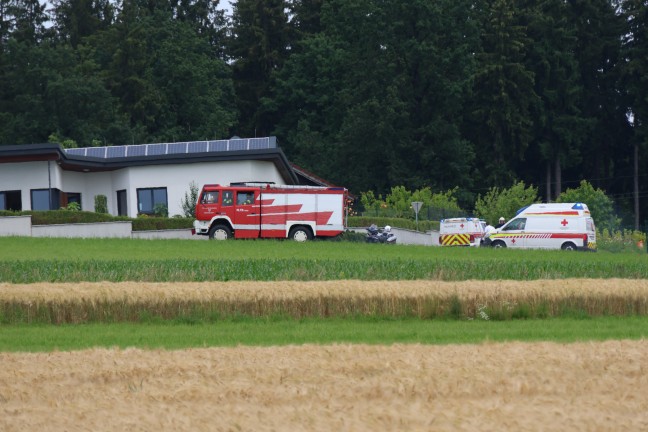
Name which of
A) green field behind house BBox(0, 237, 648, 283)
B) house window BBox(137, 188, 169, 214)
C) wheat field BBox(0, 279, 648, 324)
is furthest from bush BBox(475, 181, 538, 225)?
wheat field BBox(0, 279, 648, 324)

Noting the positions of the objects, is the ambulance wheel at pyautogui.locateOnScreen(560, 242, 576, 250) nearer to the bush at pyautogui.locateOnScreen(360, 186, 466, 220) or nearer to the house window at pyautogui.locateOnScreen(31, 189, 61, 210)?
the bush at pyautogui.locateOnScreen(360, 186, 466, 220)

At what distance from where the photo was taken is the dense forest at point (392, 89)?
72.9 m

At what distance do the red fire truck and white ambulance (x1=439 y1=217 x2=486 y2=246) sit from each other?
30.1 feet

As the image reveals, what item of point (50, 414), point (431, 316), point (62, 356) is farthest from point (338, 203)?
point (50, 414)

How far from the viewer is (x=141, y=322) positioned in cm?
1886

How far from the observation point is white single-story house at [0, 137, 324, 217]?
46656mm

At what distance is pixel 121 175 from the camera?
50.4 metres

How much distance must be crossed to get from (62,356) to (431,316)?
1022 cm

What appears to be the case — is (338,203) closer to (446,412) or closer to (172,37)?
(446,412)

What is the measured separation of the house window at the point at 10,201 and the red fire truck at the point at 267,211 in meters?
10.6

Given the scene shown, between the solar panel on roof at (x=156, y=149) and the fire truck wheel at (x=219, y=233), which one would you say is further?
the solar panel on roof at (x=156, y=149)

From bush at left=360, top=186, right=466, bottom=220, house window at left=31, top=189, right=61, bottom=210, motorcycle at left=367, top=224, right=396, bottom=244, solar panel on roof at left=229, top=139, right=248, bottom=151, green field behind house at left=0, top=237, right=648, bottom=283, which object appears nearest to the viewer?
green field behind house at left=0, top=237, right=648, bottom=283

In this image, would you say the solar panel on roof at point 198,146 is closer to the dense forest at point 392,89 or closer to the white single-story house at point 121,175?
the white single-story house at point 121,175

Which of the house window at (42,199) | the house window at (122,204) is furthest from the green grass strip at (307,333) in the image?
the house window at (122,204)
